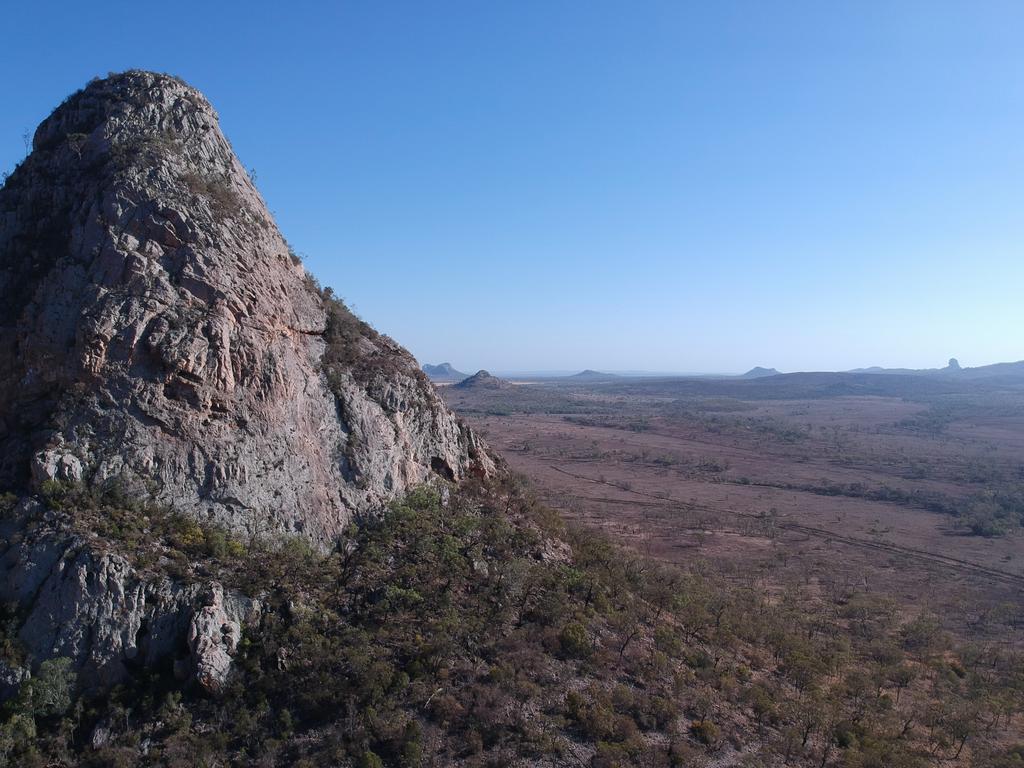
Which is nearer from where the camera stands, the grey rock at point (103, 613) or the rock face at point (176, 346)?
the grey rock at point (103, 613)

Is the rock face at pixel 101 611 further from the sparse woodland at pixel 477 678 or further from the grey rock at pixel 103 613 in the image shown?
the sparse woodland at pixel 477 678

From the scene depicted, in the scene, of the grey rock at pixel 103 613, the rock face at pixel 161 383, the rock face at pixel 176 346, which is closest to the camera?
the grey rock at pixel 103 613

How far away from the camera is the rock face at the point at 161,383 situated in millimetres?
16203

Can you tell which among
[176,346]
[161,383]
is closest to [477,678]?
[161,383]

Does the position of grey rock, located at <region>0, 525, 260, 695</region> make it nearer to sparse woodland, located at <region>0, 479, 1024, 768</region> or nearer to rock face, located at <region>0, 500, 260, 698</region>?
rock face, located at <region>0, 500, 260, 698</region>

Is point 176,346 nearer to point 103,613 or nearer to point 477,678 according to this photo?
point 103,613

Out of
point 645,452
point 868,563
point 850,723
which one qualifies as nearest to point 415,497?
point 850,723

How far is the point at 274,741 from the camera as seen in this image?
15.6 meters

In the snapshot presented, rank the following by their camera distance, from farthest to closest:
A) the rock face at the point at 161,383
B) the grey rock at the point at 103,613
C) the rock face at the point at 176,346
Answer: the rock face at the point at 176,346 → the rock face at the point at 161,383 → the grey rock at the point at 103,613

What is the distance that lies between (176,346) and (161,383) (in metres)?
1.32

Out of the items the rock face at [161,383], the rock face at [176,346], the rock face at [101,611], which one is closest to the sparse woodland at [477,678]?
the rock face at [101,611]

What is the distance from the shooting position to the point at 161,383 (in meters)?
19.8

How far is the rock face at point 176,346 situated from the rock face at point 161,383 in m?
0.07

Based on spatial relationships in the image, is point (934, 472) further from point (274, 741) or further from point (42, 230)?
point (42, 230)
